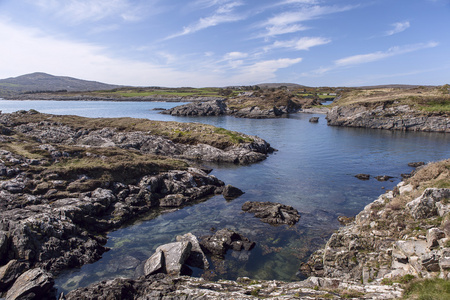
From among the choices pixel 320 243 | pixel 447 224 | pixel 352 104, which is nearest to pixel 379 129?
pixel 352 104

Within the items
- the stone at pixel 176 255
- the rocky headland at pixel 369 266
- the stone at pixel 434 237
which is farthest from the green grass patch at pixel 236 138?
the stone at pixel 434 237

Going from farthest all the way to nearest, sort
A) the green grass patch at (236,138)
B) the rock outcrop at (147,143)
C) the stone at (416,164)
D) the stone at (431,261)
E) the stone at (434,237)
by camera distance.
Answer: the green grass patch at (236,138), the rock outcrop at (147,143), the stone at (416,164), the stone at (434,237), the stone at (431,261)

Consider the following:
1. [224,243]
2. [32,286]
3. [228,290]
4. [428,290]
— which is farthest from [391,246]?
[32,286]

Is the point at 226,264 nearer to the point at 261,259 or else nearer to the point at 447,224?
the point at 261,259

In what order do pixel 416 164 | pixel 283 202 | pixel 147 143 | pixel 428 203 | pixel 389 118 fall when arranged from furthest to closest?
1. pixel 389 118
2. pixel 147 143
3. pixel 416 164
4. pixel 283 202
5. pixel 428 203

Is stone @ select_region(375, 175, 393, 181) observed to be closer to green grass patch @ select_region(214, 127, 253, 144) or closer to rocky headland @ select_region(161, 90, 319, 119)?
green grass patch @ select_region(214, 127, 253, 144)

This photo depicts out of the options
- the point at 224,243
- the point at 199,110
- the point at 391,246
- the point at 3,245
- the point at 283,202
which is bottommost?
the point at 224,243

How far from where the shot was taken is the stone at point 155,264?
17.8 m

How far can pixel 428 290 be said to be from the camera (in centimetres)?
1042

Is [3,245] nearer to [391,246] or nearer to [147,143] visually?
[391,246]

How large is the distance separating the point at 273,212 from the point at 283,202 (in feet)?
14.5

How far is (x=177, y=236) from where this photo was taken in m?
22.8

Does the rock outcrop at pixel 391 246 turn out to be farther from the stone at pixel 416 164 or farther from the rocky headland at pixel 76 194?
the stone at pixel 416 164

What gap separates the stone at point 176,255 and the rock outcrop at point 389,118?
89.3 m
